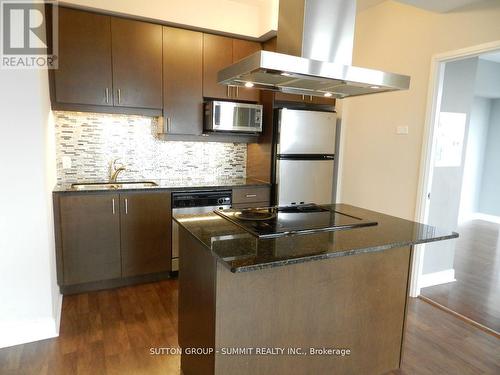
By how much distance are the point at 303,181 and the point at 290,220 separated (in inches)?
66.5

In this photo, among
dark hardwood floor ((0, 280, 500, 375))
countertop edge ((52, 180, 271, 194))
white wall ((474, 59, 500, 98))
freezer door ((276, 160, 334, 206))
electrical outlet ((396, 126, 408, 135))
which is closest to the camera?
dark hardwood floor ((0, 280, 500, 375))

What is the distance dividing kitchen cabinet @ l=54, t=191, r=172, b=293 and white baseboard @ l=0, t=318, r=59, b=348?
599 mm

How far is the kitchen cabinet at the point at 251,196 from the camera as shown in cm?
343

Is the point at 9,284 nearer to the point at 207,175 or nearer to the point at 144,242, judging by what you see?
the point at 144,242

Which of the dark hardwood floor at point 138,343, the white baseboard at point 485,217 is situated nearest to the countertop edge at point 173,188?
the dark hardwood floor at point 138,343

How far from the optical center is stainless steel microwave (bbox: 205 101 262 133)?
3336mm

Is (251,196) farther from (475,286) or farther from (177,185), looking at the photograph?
(475,286)

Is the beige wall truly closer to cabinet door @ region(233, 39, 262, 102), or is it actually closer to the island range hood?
cabinet door @ region(233, 39, 262, 102)

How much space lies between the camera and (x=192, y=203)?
3203 mm

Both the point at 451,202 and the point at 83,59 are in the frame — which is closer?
the point at 83,59

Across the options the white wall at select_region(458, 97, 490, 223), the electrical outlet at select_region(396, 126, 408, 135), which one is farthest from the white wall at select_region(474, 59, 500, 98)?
the electrical outlet at select_region(396, 126, 408, 135)


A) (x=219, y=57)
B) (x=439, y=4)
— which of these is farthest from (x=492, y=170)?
(x=219, y=57)

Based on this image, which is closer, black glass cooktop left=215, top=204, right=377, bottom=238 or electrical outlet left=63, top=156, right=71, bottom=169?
black glass cooktop left=215, top=204, right=377, bottom=238

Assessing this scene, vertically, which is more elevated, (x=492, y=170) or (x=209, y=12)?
(x=209, y=12)
